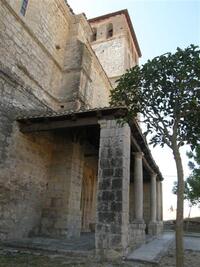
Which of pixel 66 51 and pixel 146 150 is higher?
pixel 66 51

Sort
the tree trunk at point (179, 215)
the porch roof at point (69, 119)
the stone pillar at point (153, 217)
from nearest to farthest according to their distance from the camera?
1. the tree trunk at point (179, 215)
2. the porch roof at point (69, 119)
3. the stone pillar at point (153, 217)

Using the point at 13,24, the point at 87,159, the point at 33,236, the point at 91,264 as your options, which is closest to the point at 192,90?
the point at 91,264

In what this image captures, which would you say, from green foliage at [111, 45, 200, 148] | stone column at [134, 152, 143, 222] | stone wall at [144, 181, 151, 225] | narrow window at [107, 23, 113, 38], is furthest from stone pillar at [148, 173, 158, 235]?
narrow window at [107, 23, 113, 38]

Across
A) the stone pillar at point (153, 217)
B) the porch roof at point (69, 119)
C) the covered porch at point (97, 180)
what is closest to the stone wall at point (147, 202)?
the stone pillar at point (153, 217)

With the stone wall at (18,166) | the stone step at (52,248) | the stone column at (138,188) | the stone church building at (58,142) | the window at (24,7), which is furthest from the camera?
the window at (24,7)

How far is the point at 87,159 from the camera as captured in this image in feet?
42.9

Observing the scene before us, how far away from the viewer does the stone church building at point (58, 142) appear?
707cm

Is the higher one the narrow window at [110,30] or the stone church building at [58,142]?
the narrow window at [110,30]

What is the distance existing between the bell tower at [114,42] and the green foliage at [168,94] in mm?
17627

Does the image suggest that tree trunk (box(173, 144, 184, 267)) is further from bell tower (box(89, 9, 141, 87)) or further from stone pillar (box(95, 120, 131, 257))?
bell tower (box(89, 9, 141, 87))

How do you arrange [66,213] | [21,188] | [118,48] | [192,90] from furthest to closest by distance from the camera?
[118,48] → [66,213] → [21,188] → [192,90]

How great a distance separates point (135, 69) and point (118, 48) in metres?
19.9

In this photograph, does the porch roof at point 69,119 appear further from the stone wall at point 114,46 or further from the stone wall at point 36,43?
the stone wall at point 114,46

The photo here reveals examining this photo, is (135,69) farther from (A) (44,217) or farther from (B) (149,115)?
(A) (44,217)
